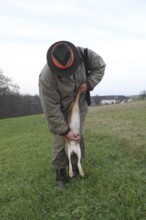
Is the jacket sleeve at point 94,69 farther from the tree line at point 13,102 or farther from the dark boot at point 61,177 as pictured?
the tree line at point 13,102

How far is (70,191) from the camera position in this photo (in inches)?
176

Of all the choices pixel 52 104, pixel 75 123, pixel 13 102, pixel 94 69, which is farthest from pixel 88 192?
pixel 13 102

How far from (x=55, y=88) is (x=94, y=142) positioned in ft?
14.2

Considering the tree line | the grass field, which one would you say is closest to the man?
the grass field

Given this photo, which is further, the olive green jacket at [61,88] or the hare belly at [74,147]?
the hare belly at [74,147]

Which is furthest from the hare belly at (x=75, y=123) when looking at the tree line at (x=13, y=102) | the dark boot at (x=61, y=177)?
the tree line at (x=13, y=102)

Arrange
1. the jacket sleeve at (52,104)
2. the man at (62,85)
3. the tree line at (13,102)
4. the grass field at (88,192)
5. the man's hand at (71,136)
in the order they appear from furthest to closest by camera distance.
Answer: the tree line at (13,102) → the man's hand at (71,136) → the jacket sleeve at (52,104) → the man at (62,85) → the grass field at (88,192)

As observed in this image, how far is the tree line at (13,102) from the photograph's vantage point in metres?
62.6

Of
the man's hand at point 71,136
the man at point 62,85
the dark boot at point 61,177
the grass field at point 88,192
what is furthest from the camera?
the dark boot at point 61,177

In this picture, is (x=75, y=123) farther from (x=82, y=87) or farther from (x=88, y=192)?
(x=88, y=192)

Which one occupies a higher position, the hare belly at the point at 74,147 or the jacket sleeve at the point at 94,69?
the jacket sleeve at the point at 94,69

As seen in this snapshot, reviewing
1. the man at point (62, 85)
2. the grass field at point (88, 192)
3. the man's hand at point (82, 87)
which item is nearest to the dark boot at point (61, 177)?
the man at point (62, 85)

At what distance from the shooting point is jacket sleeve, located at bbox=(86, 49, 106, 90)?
15.2ft

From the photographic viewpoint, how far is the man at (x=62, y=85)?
4.12 m
